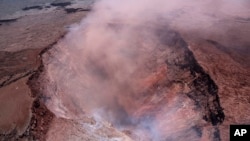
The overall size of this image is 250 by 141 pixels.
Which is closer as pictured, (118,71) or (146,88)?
(146,88)

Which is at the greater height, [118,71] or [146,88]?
[118,71]

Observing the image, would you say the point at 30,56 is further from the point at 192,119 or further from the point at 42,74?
the point at 192,119

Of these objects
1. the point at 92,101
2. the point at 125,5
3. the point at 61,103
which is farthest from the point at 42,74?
the point at 125,5

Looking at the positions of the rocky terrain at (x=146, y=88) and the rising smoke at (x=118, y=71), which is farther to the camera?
the rising smoke at (x=118, y=71)

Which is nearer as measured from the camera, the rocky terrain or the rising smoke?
the rocky terrain
